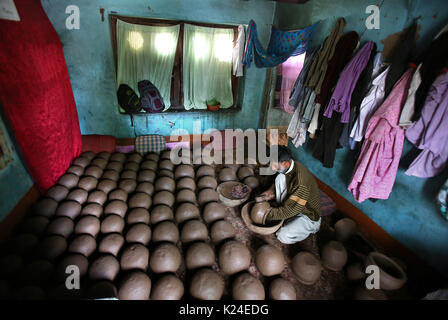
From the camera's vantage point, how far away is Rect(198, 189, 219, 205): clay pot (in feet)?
11.4

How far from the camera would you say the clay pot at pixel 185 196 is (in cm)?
341

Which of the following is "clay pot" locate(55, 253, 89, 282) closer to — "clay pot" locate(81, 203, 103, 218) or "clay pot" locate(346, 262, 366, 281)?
"clay pot" locate(81, 203, 103, 218)

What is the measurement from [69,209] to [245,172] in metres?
2.85

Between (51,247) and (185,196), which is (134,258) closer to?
(51,247)

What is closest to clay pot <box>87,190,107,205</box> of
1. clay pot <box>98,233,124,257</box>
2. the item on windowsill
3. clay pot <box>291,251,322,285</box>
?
clay pot <box>98,233,124,257</box>

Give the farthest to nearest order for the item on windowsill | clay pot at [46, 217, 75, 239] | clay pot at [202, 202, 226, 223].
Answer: the item on windowsill, clay pot at [202, 202, 226, 223], clay pot at [46, 217, 75, 239]

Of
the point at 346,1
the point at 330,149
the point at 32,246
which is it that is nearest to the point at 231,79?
the point at 346,1

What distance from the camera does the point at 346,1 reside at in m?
3.42

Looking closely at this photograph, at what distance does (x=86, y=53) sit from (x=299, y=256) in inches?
211

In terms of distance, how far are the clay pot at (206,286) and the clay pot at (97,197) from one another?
6.10 feet

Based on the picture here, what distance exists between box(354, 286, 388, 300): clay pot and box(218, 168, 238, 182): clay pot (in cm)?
243

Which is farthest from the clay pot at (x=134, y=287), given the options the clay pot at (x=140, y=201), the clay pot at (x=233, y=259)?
the clay pot at (x=140, y=201)

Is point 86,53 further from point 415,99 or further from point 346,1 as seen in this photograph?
point 415,99

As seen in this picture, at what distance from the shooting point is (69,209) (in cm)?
294
